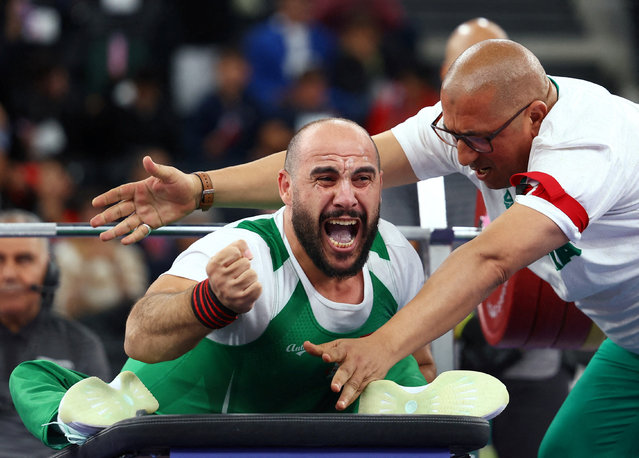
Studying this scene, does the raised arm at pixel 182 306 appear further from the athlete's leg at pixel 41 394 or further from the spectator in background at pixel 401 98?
the spectator in background at pixel 401 98

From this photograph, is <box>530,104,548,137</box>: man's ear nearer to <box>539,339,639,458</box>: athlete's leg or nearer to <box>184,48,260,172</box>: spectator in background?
<box>539,339,639,458</box>: athlete's leg

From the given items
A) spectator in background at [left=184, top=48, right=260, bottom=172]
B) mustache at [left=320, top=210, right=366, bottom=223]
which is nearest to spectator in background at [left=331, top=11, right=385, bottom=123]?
spectator in background at [left=184, top=48, right=260, bottom=172]

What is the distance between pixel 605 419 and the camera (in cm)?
272

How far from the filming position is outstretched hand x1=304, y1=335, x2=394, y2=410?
6.68 ft

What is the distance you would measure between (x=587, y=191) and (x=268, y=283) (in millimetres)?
778

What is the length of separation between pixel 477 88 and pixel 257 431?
3.42 feet

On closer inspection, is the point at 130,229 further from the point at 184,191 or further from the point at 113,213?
the point at 184,191

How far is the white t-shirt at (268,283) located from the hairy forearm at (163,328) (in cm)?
13

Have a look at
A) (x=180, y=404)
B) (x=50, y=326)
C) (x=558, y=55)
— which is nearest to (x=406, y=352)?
(x=180, y=404)

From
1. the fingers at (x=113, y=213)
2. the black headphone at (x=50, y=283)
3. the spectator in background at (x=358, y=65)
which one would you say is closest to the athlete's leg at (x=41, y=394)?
the fingers at (x=113, y=213)

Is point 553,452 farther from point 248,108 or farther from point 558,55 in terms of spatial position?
point 558,55

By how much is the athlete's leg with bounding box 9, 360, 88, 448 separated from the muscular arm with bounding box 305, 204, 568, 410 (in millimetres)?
667

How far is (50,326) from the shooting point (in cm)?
330

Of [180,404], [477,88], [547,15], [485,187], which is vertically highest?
[547,15]
